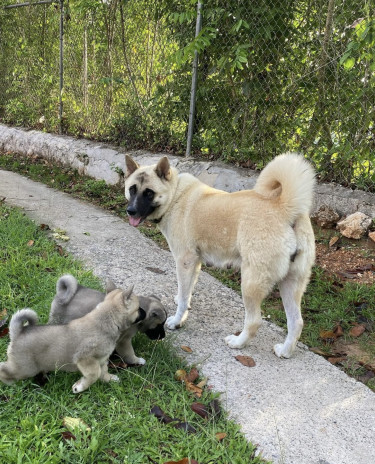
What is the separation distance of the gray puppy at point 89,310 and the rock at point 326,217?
3030 millimetres

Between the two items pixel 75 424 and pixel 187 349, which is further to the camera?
pixel 187 349

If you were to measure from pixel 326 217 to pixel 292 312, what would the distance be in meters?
2.45

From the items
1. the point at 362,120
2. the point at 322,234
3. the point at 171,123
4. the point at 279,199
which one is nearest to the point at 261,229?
the point at 279,199

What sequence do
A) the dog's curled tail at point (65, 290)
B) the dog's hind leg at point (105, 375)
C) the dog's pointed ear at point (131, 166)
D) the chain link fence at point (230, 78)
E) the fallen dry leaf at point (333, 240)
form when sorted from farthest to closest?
1. the chain link fence at point (230, 78)
2. the fallen dry leaf at point (333, 240)
3. the dog's pointed ear at point (131, 166)
4. the dog's curled tail at point (65, 290)
5. the dog's hind leg at point (105, 375)

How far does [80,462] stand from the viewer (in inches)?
83.4

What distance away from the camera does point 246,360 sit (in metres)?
3.24

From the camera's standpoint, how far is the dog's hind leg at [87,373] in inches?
101

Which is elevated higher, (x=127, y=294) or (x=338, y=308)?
(x=127, y=294)

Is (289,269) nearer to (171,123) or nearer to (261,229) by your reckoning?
(261,229)

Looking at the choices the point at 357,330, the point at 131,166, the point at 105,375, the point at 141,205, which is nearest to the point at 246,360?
the point at 105,375

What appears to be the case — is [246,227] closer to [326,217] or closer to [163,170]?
[163,170]

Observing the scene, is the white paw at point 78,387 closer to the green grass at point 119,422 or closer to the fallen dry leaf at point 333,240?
the green grass at point 119,422

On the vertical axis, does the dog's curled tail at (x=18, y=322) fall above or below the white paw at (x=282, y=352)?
above

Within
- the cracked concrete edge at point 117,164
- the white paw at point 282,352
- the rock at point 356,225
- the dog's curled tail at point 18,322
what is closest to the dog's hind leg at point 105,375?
the dog's curled tail at point 18,322
